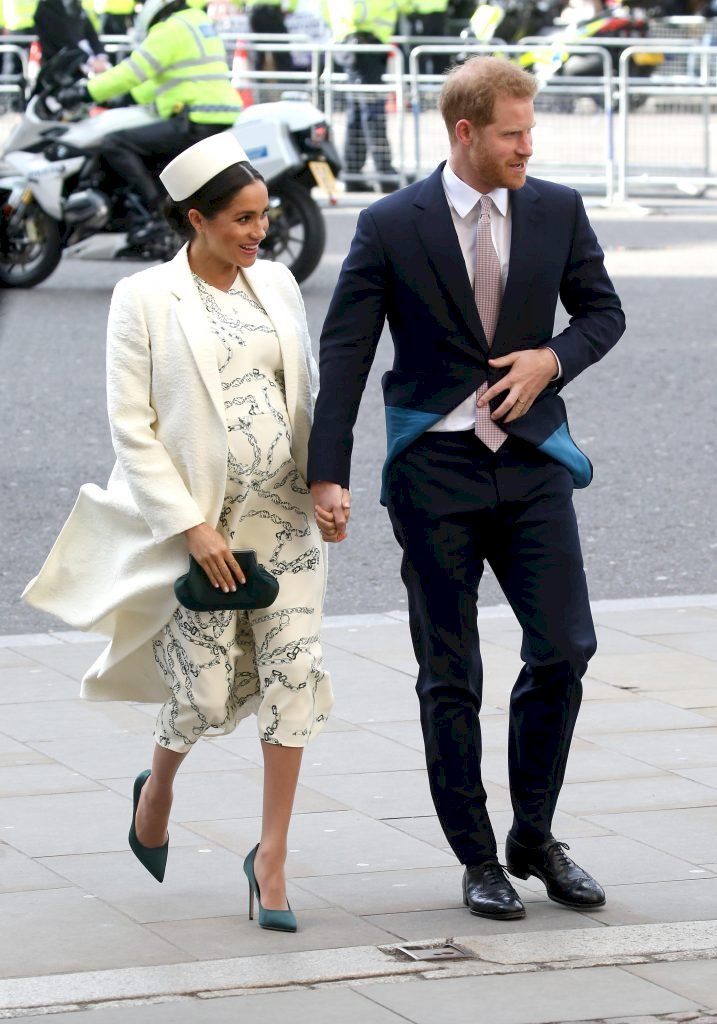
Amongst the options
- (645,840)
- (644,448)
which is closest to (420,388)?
(645,840)

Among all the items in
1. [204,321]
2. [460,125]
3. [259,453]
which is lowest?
[259,453]

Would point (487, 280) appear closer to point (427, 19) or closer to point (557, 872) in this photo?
point (557, 872)

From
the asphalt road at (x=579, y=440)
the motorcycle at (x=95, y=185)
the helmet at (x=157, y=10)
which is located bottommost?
the asphalt road at (x=579, y=440)

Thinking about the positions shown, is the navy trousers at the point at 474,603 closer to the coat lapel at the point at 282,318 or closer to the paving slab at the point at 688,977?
the coat lapel at the point at 282,318

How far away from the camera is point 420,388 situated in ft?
14.3

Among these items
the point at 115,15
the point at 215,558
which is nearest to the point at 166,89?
the point at 215,558

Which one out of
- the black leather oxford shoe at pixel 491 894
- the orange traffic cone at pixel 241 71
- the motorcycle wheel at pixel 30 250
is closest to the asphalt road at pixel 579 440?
the motorcycle wheel at pixel 30 250

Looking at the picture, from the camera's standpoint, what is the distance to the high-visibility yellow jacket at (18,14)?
23.2 meters

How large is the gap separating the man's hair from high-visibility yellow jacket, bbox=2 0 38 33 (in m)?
19.7

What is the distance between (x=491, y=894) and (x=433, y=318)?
1.18 m

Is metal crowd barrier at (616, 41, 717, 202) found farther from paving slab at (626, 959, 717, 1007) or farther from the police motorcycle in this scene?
paving slab at (626, 959, 717, 1007)

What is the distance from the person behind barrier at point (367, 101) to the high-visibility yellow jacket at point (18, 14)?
4.51m

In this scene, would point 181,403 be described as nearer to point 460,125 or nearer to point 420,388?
point 420,388

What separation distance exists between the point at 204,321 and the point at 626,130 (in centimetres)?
1578
